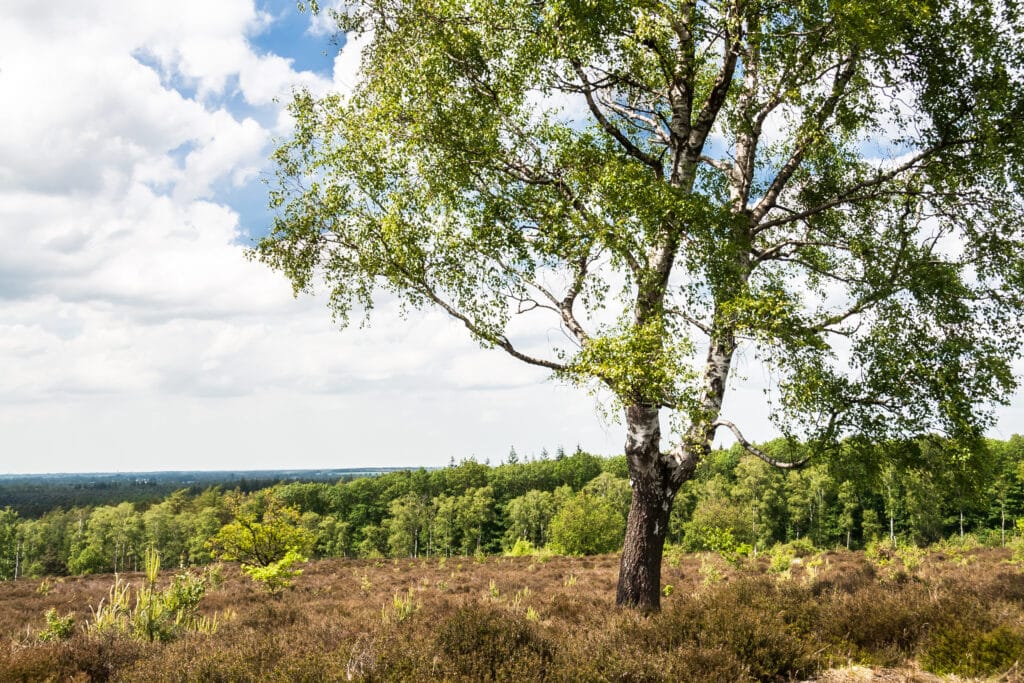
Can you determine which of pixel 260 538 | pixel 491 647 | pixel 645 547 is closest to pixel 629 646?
pixel 491 647

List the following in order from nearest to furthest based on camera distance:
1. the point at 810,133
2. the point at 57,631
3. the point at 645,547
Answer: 1. the point at 57,631
2. the point at 645,547
3. the point at 810,133

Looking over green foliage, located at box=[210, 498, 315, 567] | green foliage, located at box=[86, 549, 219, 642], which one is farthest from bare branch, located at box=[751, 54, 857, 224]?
green foliage, located at box=[210, 498, 315, 567]

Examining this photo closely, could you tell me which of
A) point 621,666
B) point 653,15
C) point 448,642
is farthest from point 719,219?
point 448,642

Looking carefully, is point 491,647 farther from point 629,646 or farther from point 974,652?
point 974,652

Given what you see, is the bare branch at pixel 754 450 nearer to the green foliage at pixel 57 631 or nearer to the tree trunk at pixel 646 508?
the tree trunk at pixel 646 508

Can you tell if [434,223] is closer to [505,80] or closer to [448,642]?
[505,80]

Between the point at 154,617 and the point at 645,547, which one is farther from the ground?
the point at 645,547

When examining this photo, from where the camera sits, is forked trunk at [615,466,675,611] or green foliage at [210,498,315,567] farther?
green foliage at [210,498,315,567]

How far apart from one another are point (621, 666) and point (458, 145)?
792cm

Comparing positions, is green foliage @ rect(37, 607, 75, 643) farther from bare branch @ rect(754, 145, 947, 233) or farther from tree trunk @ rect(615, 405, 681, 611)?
bare branch @ rect(754, 145, 947, 233)

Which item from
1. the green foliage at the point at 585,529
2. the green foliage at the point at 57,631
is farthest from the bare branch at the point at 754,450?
the green foliage at the point at 585,529

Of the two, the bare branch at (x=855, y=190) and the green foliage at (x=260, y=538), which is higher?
the bare branch at (x=855, y=190)

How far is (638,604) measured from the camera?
911 cm

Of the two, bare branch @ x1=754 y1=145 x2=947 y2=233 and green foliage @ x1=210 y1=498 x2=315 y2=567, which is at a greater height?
bare branch @ x1=754 y1=145 x2=947 y2=233
